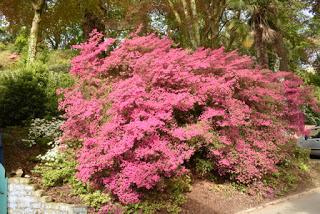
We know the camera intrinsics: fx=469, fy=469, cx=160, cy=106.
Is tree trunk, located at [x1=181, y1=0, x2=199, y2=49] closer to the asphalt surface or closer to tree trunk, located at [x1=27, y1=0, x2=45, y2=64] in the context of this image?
tree trunk, located at [x1=27, y1=0, x2=45, y2=64]

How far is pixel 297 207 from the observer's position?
11.4 meters

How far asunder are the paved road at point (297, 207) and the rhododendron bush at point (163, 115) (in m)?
0.95

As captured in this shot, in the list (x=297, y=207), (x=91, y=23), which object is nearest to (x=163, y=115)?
(x=297, y=207)

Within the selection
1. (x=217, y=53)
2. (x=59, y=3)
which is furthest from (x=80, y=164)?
(x=59, y=3)

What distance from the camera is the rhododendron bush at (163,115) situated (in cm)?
950

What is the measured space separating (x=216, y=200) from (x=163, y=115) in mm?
2704

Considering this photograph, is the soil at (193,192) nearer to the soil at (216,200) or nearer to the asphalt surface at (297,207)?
the soil at (216,200)

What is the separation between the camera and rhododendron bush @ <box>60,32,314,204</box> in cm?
950

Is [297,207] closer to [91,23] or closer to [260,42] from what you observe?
[91,23]

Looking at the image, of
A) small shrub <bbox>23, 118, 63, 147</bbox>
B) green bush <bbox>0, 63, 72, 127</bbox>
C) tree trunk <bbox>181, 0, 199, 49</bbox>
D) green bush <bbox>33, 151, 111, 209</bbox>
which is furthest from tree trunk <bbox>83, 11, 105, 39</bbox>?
green bush <bbox>33, 151, 111, 209</bbox>

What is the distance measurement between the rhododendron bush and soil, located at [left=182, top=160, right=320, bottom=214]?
0.43m

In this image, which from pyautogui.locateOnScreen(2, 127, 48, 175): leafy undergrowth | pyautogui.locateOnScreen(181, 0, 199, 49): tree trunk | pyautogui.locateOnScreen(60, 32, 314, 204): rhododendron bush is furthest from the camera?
pyautogui.locateOnScreen(181, 0, 199, 49): tree trunk

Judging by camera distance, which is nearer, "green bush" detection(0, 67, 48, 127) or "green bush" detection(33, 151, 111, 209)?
"green bush" detection(33, 151, 111, 209)

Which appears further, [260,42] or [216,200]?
[260,42]
